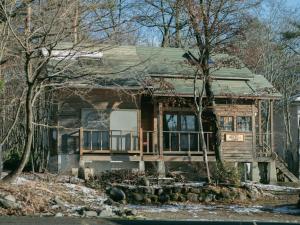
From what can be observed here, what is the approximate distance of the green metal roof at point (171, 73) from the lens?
2559cm

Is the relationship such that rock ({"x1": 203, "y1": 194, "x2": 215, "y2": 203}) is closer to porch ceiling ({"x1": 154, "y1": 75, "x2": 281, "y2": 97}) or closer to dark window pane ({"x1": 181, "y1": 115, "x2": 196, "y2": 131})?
porch ceiling ({"x1": 154, "y1": 75, "x2": 281, "y2": 97})

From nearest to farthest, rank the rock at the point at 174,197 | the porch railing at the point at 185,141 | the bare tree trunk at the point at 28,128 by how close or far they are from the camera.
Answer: the bare tree trunk at the point at 28,128 < the rock at the point at 174,197 < the porch railing at the point at 185,141

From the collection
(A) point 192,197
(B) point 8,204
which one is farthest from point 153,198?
(B) point 8,204

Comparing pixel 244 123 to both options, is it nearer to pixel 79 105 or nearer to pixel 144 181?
pixel 144 181

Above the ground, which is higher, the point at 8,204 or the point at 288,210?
the point at 8,204

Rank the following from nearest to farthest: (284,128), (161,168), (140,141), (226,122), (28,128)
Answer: (28,128), (140,141), (161,168), (226,122), (284,128)

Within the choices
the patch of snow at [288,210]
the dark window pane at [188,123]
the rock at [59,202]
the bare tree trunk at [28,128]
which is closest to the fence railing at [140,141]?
the dark window pane at [188,123]

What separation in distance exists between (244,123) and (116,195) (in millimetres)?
10848

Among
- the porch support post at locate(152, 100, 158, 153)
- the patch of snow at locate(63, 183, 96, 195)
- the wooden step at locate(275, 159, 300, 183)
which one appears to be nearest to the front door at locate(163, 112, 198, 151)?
the porch support post at locate(152, 100, 158, 153)

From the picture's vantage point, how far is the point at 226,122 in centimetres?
2902

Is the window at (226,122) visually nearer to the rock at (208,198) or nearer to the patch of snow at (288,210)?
the rock at (208,198)

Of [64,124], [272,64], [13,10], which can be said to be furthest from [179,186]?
[272,64]

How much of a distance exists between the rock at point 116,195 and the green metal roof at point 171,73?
498 cm

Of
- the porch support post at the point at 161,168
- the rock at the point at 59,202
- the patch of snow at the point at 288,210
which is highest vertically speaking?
the porch support post at the point at 161,168
